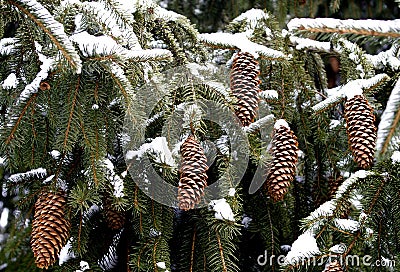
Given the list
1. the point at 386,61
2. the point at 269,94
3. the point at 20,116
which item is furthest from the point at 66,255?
the point at 386,61

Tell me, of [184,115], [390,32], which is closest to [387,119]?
[390,32]

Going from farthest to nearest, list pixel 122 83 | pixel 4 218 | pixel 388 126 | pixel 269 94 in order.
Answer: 1. pixel 4 218
2. pixel 269 94
3. pixel 122 83
4. pixel 388 126

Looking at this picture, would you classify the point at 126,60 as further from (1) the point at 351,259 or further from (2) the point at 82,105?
(1) the point at 351,259

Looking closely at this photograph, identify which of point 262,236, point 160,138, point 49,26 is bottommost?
point 262,236

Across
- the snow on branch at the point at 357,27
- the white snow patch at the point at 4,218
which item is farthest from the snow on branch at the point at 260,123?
the white snow patch at the point at 4,218

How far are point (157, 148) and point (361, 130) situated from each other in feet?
1.82

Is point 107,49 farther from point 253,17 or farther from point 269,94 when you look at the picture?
point 253,17

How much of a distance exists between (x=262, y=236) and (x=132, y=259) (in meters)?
0.46

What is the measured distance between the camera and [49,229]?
1188 mm

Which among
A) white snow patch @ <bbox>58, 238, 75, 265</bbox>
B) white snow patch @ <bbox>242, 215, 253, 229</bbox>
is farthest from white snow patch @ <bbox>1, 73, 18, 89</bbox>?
white snow patch @ <bbox>242, 215, 253, 229</bbox>

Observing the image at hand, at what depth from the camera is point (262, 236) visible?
1533mm

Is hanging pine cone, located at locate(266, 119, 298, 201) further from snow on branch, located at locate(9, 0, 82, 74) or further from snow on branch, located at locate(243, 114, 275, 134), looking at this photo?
snow on branch, located at locate(9, 0, 82, 74)

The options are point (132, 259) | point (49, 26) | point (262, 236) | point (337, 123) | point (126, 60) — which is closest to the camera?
point (49, 26)

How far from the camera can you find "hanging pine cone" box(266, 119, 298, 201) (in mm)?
1316
